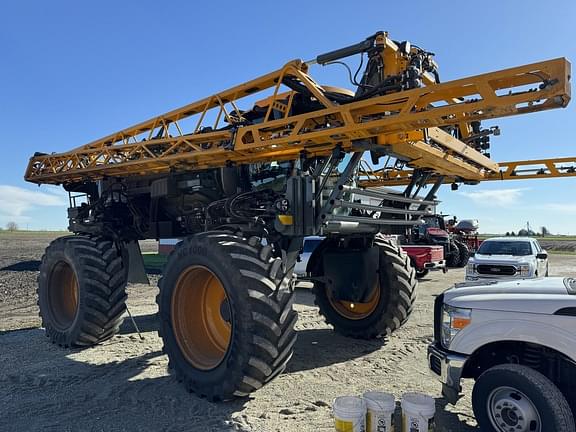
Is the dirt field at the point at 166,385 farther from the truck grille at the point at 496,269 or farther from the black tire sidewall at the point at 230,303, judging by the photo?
the truck grille at the point at 496,269

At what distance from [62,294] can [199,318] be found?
3620 millimetres

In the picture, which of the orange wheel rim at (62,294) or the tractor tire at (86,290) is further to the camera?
the orange wheel rim at (62,294)

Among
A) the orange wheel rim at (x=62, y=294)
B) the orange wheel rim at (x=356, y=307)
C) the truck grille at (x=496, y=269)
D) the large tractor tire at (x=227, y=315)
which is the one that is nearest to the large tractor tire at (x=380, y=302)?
the orange wheel rim at (x=356, y=307)

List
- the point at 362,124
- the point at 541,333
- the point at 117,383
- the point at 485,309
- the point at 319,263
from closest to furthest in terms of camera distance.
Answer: the point at 541,333 < the point at 485,309 < the point at 362,124 < the point at 117,383 < the point at 319,263

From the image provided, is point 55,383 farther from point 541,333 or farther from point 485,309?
point 541,333

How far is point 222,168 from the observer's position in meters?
6.27

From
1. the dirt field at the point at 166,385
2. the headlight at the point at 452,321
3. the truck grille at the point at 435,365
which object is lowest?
the dirt field at the point at 166,385

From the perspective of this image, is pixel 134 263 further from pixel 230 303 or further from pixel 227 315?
pixel 230 303

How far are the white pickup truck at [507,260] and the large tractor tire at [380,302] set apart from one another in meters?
6.83

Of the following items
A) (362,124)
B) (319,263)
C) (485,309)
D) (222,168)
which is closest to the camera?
(485,309)

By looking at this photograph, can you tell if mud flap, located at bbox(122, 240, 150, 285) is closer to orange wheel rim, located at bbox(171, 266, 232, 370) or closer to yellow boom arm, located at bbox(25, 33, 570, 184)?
yellow boom arm, located at bbox(25, 33, 570, 184)

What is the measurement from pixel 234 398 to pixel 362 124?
114 inches

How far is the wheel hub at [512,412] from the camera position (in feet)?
10.8

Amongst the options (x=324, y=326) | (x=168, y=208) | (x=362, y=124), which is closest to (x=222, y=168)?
(x=168, y=208)
